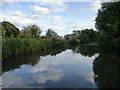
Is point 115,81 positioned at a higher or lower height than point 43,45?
lower

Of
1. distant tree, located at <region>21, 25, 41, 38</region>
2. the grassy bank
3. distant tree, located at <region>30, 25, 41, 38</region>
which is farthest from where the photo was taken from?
distant tree, located at <region>30, 25, 41, 38</region>

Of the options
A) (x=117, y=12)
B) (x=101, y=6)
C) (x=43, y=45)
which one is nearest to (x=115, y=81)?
(x=117, y=12)

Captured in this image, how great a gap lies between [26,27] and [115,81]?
3843 centimetres

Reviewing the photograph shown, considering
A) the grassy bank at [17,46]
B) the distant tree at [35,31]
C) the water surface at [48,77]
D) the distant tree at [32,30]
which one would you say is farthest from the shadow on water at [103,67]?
the distant tree at [35,31]

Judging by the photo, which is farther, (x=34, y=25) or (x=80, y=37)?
(x=80, y=37)

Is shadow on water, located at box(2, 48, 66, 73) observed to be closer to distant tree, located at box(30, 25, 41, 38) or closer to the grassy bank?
the grassy bank

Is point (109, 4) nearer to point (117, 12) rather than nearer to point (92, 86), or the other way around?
point (117, 12)

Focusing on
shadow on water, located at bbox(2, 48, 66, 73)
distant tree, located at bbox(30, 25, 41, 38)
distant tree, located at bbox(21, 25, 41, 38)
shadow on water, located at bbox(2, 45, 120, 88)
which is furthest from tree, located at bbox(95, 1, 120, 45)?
distant tree, located at bbox(30, 25, 41, 38)

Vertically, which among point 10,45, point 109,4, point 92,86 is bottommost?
point 92,86

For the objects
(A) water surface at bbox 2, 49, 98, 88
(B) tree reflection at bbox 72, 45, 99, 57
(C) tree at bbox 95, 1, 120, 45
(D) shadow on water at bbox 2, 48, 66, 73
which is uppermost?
(C) tree at bbox 95, 1, 120, 45

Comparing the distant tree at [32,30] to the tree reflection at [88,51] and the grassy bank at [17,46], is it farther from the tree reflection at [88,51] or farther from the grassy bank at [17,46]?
the grassy bank at [17,46]

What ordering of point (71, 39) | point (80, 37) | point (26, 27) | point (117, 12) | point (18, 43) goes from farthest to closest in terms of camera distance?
point (80, 37)
point (71, 39)
point (26, 27)
point (117, 12)
point (18, 43)

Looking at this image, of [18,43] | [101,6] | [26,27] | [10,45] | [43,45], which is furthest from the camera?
[26,27]

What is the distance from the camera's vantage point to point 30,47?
94.0 ft
